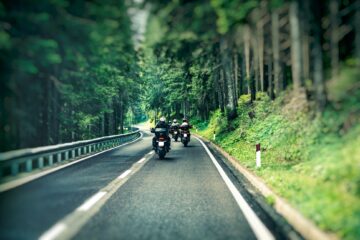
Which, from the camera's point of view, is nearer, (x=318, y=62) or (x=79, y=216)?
(x=79, y=216)

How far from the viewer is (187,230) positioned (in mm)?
6086

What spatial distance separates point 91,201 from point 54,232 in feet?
7.81

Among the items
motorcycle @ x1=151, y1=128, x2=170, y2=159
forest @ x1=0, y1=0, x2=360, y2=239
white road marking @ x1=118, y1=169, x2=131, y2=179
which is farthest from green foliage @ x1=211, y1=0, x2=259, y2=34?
motorcycle @ x1=151, y1=128, x2=170, y2=159

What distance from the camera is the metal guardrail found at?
10805mm

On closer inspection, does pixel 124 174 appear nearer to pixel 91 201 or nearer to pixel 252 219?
pixel 91 201

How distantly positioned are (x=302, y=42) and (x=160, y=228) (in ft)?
21.1

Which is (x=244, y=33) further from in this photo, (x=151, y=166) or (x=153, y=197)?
(x=151, y=166)

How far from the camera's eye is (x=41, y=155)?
13.0 metres

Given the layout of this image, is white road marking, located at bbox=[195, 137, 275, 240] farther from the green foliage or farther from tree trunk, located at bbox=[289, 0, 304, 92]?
the green foliage

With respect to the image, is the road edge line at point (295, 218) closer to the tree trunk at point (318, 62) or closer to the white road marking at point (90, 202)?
the tree trunk at point (318, 62)

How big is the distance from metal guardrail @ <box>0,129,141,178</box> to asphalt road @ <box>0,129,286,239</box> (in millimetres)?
839

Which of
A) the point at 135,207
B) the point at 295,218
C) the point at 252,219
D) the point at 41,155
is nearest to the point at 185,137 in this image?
the point at 41,155

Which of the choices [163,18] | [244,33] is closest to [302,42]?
[244,33]

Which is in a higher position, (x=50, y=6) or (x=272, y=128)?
(x=50, y=6)
